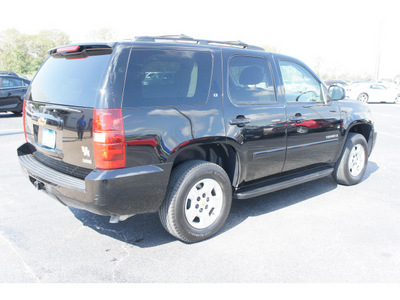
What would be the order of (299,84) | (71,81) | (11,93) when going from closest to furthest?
(71,81), (299,84), (11,93)

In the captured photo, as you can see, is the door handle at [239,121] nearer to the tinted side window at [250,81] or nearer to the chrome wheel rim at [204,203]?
the tinted side window at [250,81]

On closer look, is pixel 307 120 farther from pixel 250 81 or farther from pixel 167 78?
pixel 167 78

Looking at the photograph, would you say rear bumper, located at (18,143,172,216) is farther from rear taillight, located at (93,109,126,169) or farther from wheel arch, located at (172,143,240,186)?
wheel arch, located at (172,143,240,186)

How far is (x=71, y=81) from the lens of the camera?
10.7 feet

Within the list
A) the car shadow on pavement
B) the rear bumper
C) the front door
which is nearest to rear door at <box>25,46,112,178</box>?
the rear bumper

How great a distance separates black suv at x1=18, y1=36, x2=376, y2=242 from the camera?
292 centimetres

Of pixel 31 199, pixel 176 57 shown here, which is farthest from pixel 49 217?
pixel 176 57

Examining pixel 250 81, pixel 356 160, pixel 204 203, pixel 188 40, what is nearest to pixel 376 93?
pixel 356 160

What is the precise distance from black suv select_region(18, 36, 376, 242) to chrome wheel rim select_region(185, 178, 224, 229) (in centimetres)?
1

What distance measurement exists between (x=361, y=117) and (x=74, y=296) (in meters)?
4.50

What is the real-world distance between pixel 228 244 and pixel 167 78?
169cm

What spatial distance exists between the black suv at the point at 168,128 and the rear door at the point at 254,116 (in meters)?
0.01

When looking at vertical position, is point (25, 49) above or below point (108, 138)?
above

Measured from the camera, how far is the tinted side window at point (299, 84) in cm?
436
